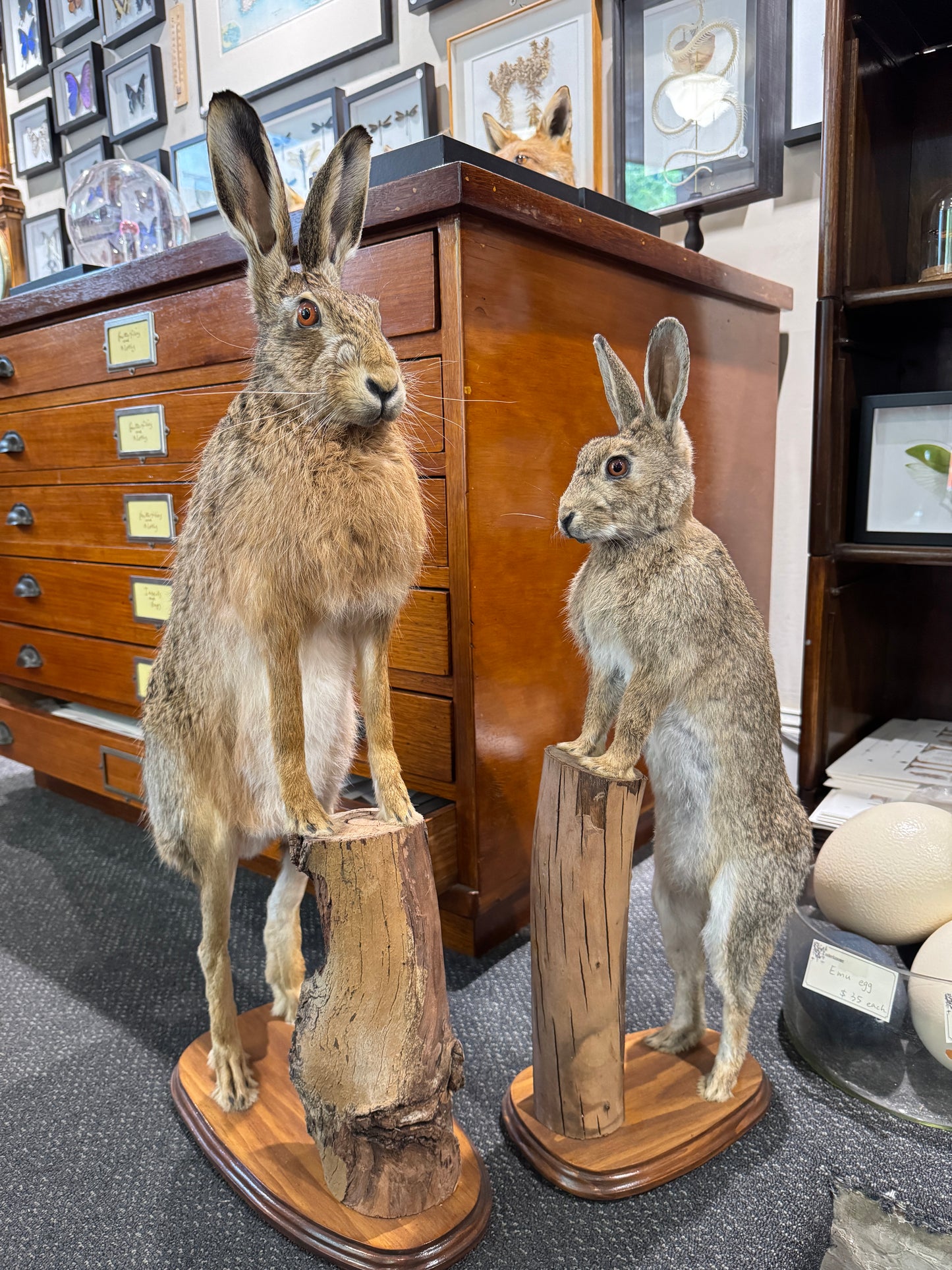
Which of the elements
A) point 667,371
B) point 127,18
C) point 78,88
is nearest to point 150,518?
point 667,371

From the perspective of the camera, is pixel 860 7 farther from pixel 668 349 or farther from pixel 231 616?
pixel 231 616

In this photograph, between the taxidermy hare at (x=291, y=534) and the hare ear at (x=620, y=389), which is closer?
the taxidermy hare at (x=291, y=534)

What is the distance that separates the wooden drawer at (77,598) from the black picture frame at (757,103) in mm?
1103

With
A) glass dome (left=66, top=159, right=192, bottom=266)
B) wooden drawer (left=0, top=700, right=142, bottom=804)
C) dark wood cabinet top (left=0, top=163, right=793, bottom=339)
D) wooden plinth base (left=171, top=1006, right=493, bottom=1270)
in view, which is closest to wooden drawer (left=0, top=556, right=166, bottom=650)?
wooden drawer (left=0, top=700, right=142, bottom=804)

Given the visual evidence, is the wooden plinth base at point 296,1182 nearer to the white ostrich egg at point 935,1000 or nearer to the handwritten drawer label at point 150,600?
the white ostrich egg at point 935,1000

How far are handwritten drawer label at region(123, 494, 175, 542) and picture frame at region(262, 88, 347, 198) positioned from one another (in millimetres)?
961

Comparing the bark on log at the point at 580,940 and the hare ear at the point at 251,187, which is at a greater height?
the hare ear at the point at 251,187

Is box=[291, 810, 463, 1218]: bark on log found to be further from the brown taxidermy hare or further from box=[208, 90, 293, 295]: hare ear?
the brown taxidermy hare

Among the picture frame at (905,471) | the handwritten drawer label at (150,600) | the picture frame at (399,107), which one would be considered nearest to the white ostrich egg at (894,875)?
the picture frame at (905,471)

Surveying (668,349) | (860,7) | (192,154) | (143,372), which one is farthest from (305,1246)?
(192,154)

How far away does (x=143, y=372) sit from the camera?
48.2 inches

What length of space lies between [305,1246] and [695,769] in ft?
1.74

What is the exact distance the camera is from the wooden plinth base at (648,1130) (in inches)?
30.1

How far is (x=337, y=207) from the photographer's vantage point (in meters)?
0.65
